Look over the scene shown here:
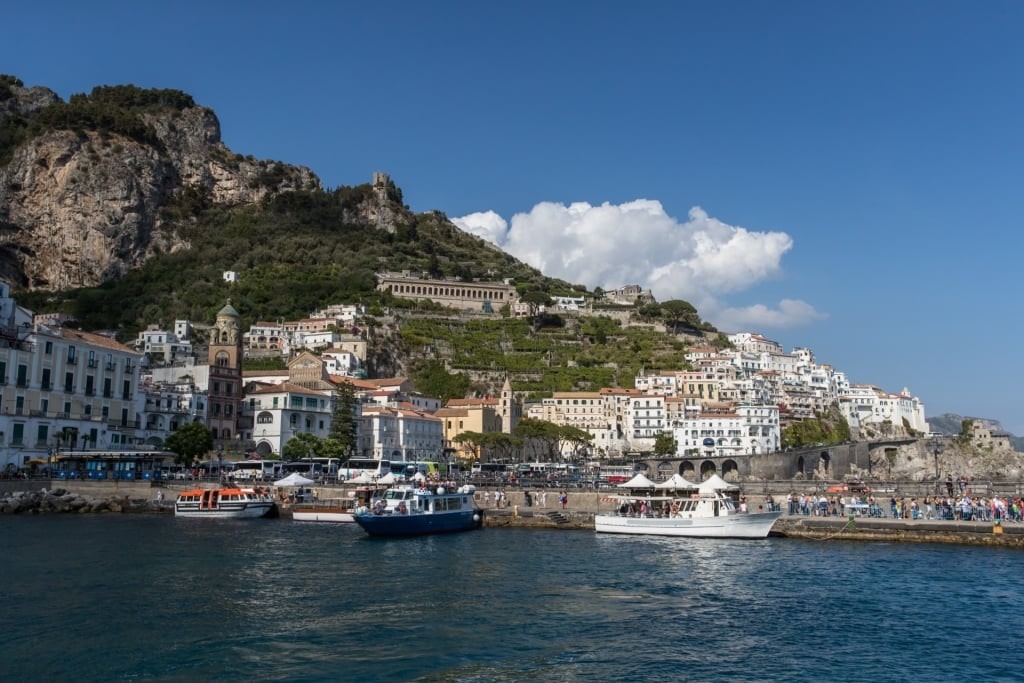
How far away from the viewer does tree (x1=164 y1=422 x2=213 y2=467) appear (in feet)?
207

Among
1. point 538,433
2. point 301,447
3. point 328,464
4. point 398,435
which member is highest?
point 538,433

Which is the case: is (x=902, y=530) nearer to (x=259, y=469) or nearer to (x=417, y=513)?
(x=417, y=513)

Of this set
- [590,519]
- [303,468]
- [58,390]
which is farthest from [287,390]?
[590,519]

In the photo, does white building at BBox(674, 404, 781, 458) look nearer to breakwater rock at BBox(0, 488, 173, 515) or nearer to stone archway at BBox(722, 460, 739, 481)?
stone archway at BBox(722, 460, 739, 481)

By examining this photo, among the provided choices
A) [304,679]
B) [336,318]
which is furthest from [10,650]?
[336,318]

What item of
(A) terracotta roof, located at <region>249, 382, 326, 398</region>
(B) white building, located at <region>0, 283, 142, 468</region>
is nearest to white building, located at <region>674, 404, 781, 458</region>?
(A) terracotta roof, located at <region>249, 382, 326, 398</region>

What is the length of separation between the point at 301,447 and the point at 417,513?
1162 inches

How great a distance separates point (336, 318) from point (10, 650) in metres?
99.5

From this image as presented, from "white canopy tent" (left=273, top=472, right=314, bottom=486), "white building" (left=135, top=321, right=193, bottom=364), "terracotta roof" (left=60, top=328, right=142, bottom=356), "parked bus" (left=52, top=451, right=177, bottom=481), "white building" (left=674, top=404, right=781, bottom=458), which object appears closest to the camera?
"white canopy tent" (left=273, top=472, right=314, bottom=486)

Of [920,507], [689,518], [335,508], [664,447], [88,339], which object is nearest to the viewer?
[689,518]

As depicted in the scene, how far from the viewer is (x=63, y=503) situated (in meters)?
50.2

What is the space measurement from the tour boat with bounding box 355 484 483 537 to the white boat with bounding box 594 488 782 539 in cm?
728

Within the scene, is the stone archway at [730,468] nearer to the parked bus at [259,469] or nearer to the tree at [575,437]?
Result: the tree at [575,437]

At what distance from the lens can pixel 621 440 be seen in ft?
350
